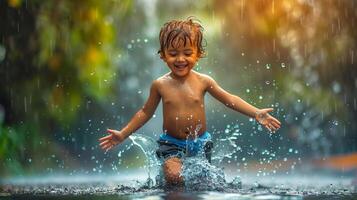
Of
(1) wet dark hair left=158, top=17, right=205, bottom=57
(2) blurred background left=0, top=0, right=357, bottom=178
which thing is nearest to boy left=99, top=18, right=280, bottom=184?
(1) wet dark hair left=158, top=17, right=205, bottom=57

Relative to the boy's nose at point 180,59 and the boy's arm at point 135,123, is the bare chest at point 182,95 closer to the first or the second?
the boy's arm at point 135,123

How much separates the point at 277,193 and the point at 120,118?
Result: 5.71 meters

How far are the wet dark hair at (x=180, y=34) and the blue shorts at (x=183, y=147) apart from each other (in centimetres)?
53

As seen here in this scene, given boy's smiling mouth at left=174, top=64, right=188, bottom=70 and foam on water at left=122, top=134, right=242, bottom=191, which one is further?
boy's smiling mouth at left=174, top=64, right=188, bottom=70

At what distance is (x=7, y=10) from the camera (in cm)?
822

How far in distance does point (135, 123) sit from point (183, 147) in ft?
1.17

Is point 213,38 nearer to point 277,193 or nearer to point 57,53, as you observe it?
point 57,53

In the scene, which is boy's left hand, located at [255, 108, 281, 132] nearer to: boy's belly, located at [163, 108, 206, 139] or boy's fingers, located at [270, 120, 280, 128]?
boy's fingers, located at [270, 120, 280, 128]

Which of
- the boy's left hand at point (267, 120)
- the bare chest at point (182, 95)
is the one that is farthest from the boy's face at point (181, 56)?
the boy's left hand at point (267, 120)

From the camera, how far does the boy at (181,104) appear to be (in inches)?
197

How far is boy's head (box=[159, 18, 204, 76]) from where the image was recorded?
4988mm

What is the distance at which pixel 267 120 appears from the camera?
16.6 feet

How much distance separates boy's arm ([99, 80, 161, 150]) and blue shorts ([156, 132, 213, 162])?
213 millimetres

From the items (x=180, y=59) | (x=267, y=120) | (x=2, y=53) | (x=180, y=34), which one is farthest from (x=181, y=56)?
(x=2, y=53)
